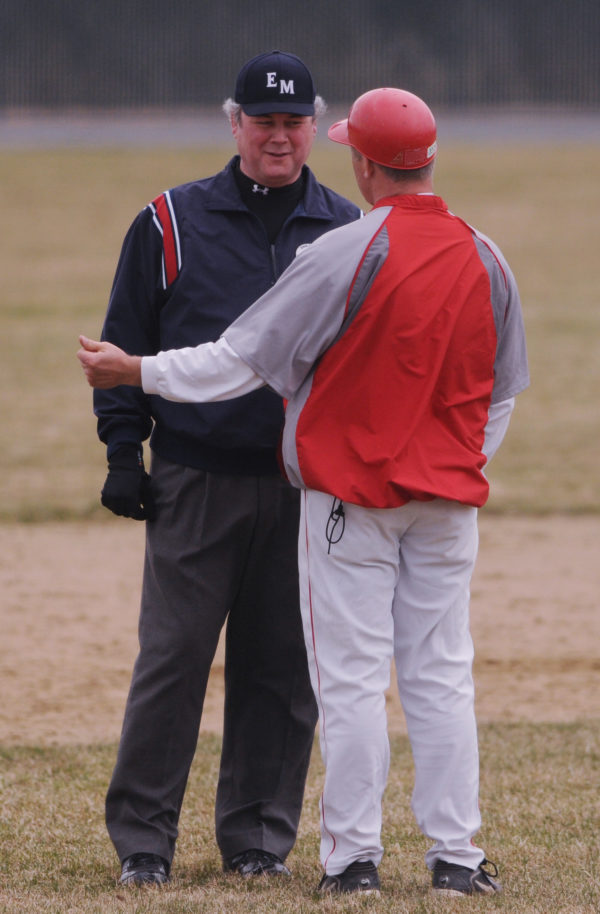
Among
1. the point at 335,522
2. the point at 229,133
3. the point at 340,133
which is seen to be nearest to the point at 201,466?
the point at 335,522

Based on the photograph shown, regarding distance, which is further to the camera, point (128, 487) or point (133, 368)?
point (128, 487)

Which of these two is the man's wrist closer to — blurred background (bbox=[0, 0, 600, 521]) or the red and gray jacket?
the red and gray jacket


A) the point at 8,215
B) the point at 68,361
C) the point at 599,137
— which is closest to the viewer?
the point at 68,361

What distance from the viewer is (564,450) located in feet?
40.7

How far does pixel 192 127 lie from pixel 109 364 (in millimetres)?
30689

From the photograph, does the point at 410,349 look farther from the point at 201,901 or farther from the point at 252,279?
the point at 201,901

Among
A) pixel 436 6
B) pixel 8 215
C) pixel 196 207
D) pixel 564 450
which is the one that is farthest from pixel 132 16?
pixel 196 207

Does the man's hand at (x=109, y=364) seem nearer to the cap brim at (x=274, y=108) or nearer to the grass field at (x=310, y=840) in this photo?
the cap brim at (x=274, y=108)

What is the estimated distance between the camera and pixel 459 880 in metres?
3.14

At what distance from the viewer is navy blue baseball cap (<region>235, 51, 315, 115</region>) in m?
3.48

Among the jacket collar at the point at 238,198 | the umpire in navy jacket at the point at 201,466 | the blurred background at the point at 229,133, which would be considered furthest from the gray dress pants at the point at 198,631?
the blurred background at the point at 229,133

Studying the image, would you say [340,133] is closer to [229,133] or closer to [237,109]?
[237,109]

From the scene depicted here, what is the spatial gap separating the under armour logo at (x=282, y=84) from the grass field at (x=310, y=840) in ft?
6.70

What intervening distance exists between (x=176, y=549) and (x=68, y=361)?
1325 centimetres
